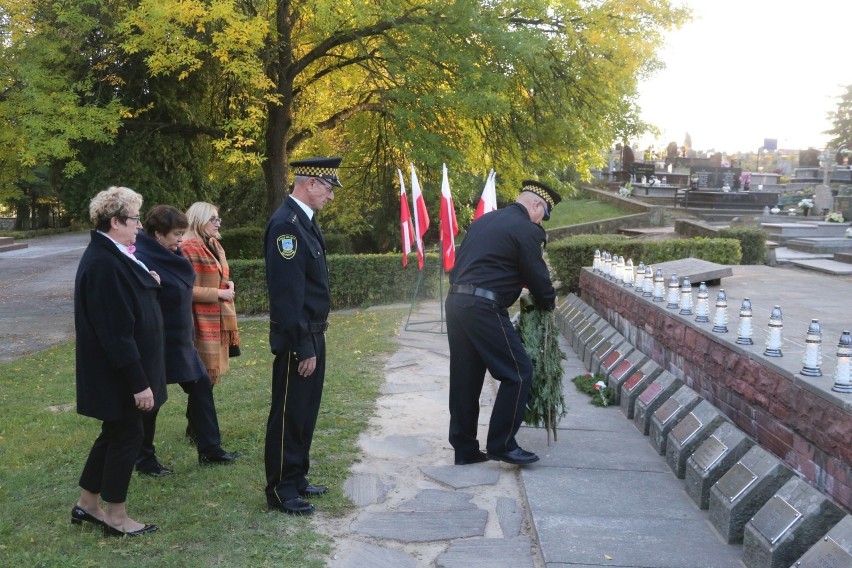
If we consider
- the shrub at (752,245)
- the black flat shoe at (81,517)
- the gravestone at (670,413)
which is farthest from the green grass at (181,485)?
Answer: the shrub at (752,245)

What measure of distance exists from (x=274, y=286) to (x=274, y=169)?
1177cm

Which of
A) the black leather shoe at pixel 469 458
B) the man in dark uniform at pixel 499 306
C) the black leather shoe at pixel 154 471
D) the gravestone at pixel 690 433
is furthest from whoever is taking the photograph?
the black leather shoe at pixel 469 458

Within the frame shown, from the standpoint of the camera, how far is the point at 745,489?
13.6 ft

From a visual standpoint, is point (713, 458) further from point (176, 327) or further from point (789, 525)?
point (176, 327)

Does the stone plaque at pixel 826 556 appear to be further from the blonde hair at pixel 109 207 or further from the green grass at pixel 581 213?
the green grass at pixel 581 213

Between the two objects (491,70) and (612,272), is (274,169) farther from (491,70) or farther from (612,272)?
(612,272)

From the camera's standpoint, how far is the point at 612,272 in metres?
9.58

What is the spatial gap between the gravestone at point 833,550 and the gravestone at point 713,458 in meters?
1.12

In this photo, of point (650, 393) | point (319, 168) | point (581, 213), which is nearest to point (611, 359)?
point (650, 393)

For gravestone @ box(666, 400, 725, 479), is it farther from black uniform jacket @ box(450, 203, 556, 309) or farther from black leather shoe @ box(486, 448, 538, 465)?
black uniform jacket @ box(450, 203, 556, 309)

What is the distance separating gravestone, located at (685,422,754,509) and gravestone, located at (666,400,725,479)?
0.15 meters

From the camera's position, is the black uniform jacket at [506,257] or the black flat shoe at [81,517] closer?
the black flat shoe at [81,517]

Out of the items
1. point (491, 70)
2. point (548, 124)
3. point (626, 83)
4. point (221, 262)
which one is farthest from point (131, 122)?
point (221, 262)

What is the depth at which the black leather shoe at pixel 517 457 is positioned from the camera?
5355 millimetres
